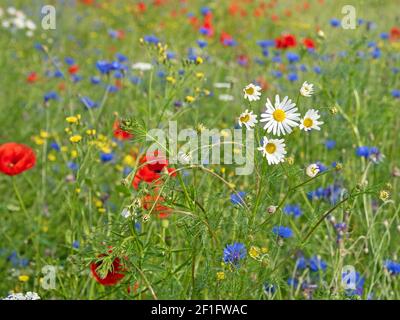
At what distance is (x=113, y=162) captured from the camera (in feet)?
9.04

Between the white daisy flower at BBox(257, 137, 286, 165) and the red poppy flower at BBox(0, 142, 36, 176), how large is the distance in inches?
34.5

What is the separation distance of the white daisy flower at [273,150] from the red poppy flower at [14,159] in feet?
2.87

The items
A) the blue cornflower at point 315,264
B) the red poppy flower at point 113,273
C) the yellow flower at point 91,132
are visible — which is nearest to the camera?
the red poppy flower at point 113,273

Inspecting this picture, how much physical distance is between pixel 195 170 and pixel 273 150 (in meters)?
0.33

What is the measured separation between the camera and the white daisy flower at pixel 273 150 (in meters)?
1.38

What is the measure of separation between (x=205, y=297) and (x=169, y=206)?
492 millimetres

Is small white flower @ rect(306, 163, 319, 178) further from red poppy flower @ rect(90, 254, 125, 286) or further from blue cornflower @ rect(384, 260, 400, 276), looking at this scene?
blue cornflower @ rect(384, 260, 400, 276)

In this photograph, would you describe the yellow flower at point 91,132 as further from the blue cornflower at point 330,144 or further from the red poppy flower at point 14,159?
the blue cornflower at point 330,144

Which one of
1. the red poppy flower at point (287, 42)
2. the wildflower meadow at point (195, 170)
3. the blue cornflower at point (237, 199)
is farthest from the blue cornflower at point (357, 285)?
the red poppy flower at point (287, 42)

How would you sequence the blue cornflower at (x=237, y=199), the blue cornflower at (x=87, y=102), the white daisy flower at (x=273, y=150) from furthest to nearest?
the blue cornflower at (x=87, y=102), the blue cornflower at (x=237, y=199), the white daisy flower at (x=273, y=150)

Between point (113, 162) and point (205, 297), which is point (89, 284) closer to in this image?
point (205, 297)

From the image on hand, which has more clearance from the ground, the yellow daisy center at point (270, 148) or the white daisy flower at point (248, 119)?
the white daisy flower at point (248, 119)

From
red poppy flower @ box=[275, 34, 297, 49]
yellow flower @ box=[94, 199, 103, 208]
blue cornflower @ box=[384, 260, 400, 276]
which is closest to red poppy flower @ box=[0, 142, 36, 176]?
yellow flower @ box=[94, 199, 103, 208]
